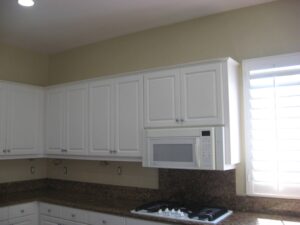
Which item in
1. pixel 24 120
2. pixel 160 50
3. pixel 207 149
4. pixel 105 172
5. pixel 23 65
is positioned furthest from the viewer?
pixel 23 65

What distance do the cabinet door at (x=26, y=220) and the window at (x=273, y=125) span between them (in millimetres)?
2481

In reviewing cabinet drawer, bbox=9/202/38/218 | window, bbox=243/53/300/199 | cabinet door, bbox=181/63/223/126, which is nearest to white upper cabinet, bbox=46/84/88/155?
cabinet drawer, bbox=9/202/38/218

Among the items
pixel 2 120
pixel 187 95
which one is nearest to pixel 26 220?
pixel 2 120

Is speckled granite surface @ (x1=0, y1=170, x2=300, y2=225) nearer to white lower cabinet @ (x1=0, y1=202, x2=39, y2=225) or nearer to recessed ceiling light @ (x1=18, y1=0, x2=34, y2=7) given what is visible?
white lower cabinet @ (x1=0, y1=202, x2=39, y2=225)

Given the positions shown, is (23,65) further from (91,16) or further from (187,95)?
(187,95)

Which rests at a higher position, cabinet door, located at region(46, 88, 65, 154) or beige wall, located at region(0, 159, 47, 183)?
cabinet door, located at region(46, 88, 65, 154)

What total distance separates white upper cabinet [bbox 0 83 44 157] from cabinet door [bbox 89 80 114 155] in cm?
93

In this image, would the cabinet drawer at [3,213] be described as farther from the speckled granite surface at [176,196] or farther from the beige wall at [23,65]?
the beige wall at [23,65]

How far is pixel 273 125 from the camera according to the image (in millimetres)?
2779

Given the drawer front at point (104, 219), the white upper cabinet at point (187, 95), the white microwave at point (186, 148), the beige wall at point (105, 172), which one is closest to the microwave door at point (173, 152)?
the white microwave at point (186, 148)

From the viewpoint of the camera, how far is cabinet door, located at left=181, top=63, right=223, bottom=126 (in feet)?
9.02

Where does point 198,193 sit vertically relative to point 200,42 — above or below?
below

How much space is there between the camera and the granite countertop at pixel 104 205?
252cm

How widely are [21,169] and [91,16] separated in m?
2.33
